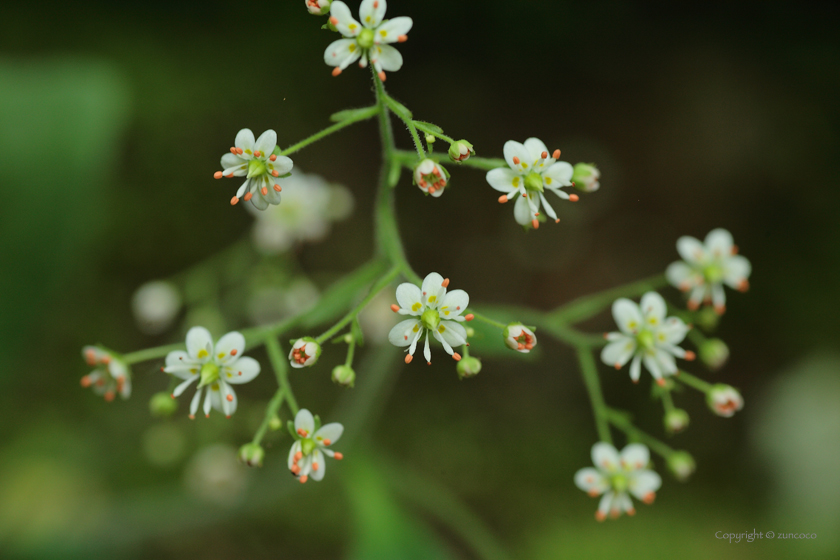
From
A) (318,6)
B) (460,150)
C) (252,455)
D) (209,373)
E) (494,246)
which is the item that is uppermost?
(494,246)

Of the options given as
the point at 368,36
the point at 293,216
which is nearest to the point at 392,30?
the point at 368,36

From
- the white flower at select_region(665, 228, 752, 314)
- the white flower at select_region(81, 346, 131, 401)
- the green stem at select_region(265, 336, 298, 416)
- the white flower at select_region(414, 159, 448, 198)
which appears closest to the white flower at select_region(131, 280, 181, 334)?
the white flower at select_region(81, 346, 131, 401)

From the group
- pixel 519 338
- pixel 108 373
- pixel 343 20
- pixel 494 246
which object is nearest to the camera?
pixel 343 20

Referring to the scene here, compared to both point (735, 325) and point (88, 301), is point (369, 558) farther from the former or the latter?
point (735, 325)

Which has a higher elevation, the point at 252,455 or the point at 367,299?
the point at 367,299

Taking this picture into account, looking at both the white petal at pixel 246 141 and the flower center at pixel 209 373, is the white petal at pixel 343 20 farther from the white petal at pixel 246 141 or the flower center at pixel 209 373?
the flower center at pixel 209 373

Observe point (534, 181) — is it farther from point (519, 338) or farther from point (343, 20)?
point (343, 20)

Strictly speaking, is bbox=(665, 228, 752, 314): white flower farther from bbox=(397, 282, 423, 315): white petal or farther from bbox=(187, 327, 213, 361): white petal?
bbox=(187, 327, 213, 361): white petal
